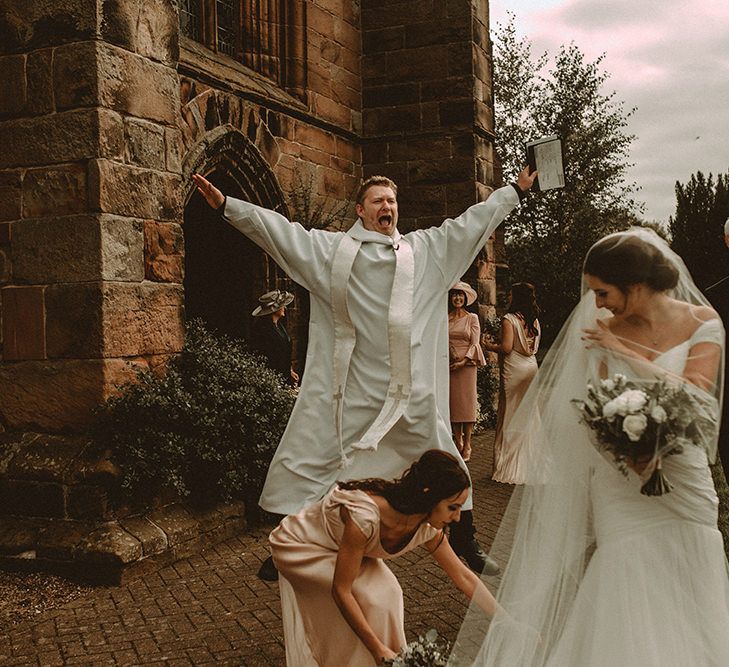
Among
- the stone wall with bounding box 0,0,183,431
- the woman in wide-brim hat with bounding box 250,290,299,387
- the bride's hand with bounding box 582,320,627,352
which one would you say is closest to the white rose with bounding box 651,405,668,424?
the bride's hand with bounding box 582,320,627,352

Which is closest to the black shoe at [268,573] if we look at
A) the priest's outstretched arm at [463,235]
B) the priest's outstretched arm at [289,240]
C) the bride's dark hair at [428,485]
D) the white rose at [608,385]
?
the priest's outstretched arm at [289,240]

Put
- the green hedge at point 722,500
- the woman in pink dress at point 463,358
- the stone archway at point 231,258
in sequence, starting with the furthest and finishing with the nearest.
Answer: the stone archway at point 231,258
the woman in pink dress at point 463,358
the green hedge at point 722,500

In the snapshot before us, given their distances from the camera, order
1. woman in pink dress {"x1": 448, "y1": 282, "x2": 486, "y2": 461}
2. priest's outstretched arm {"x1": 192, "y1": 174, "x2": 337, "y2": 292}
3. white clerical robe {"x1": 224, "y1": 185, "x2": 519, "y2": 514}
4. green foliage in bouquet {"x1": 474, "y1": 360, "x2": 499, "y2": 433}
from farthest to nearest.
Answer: green foliage in bouquet {"x1": 474, "y1": 360, "x2": 499, "y2": 433}
woman in pink dress {"x1": 448, "y1": 282, "x2": 486, "y2": 461}
priest's outstretched arm {"x1": 192, "y1": 174, "x2": 337, "y2": 292}
white clerical robe {"x1": 224, "y1": 185, "x2": 519, "y2": 514}

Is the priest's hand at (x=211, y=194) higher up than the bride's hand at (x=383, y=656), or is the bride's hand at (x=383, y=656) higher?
the priest's hand at (x=211, y=194)

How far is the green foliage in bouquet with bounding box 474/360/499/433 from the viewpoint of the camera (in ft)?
42.3

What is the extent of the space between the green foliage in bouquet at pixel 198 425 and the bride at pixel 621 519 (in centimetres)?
299

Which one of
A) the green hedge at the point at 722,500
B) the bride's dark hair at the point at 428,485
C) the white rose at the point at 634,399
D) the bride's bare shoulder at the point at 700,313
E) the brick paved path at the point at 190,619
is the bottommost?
the brick paved path at the point at 190,619

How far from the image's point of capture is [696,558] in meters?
2.90

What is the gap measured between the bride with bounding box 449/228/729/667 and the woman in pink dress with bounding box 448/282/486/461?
230 inches

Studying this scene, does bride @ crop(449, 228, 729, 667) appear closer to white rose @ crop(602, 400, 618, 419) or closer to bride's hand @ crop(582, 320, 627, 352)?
bride's hand @ crop(582, 320, 627, 352)

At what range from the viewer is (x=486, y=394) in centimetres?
1305

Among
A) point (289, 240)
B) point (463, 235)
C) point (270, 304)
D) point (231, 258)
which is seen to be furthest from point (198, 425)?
point (231, 258)

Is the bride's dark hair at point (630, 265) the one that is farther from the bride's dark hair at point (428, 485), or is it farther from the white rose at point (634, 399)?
the bride's dark hair at point (428, 485)

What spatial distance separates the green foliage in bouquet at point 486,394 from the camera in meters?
12.9
